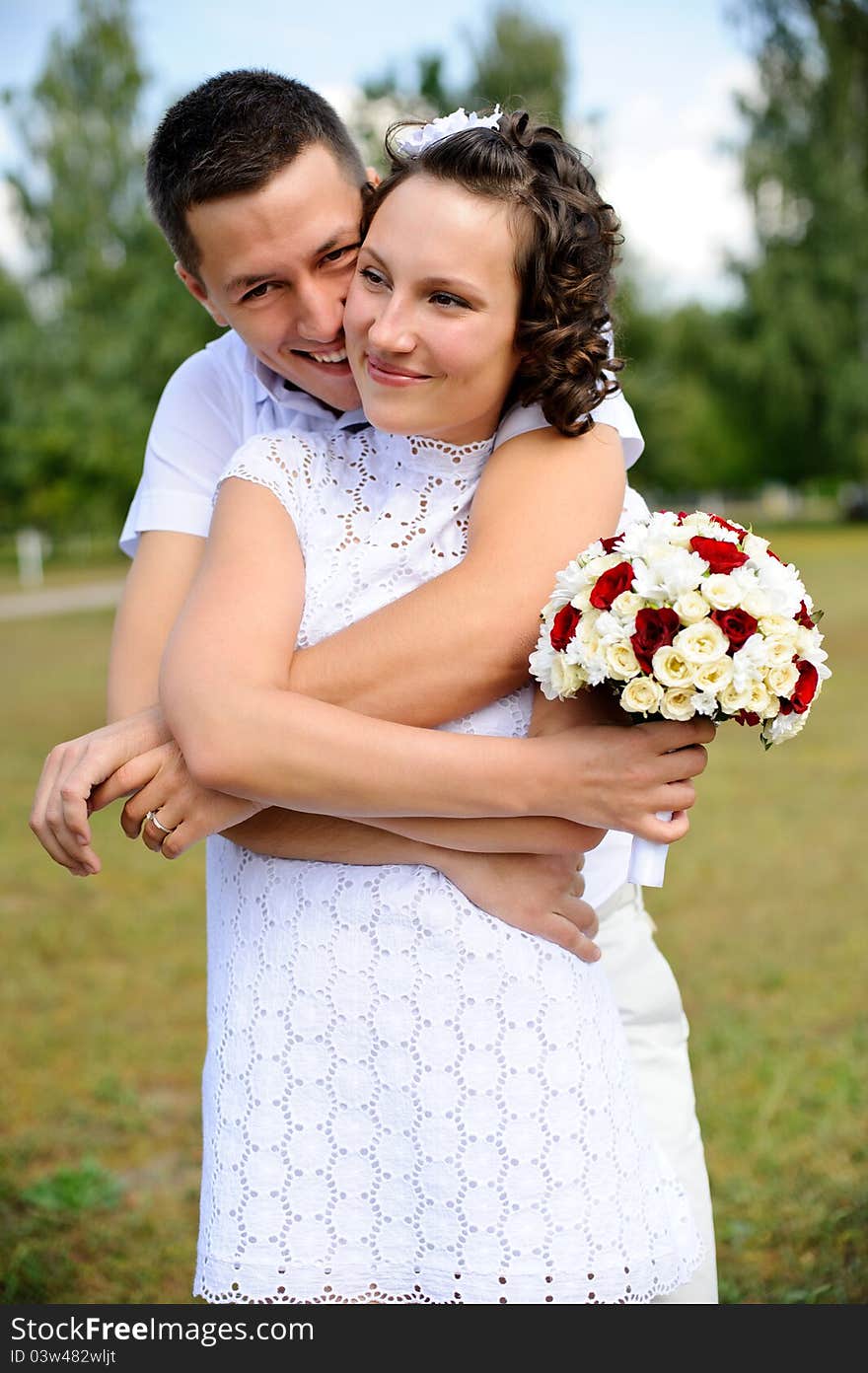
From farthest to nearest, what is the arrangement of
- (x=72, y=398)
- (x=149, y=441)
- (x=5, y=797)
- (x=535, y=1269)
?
(x=72, y=398) < (x=5, y=797) < (x=149, y=441) < (x=535, y=1269)

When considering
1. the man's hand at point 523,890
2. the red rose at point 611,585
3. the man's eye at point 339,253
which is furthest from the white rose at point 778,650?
the man's eye at point 339,253

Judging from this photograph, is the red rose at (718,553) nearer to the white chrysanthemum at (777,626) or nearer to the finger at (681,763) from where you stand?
the white chrysanthemum at (777,626)

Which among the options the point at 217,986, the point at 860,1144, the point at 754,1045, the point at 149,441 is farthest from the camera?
the point at 754,1045

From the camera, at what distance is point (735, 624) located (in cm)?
194

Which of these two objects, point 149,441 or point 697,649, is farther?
point 149,441

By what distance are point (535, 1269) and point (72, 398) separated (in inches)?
1099

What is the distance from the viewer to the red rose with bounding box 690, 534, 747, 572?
77.9 inches

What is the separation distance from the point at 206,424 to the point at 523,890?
1.22m

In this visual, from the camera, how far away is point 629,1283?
2.10 m

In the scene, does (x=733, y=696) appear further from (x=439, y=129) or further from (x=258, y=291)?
(x=258, y=291)

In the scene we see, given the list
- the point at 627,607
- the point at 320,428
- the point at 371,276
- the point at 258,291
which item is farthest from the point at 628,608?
the point at 258,291

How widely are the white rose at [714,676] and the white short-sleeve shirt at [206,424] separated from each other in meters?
0.72

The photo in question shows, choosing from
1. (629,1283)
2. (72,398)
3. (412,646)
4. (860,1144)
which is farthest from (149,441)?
(72,398)

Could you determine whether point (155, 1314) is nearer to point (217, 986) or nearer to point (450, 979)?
point (217, 986)
